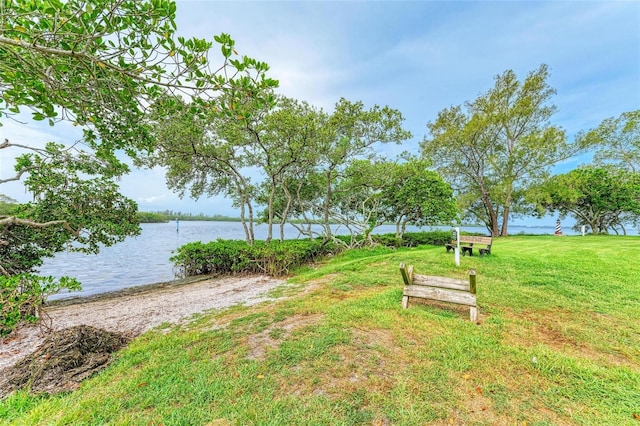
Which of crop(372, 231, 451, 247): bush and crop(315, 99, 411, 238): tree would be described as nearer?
crop(315, 99, 411, 238): tree

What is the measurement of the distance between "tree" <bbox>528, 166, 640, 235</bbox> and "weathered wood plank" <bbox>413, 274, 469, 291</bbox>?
65.4 feet

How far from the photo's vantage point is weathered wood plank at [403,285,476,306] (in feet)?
14.0

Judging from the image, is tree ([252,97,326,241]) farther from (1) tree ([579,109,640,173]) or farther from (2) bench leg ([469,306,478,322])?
(1) tree ([579,109,640,173])

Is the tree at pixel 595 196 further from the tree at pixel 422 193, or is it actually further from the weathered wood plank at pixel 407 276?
the weathered wood plank at pixel 407 276

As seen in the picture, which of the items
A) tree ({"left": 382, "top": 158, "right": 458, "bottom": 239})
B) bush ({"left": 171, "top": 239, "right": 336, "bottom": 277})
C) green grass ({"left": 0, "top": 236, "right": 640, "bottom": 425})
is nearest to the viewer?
green grass ({"left": 0, "top": 236, "right": 640, "bottom": 425})

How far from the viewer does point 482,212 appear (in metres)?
24.6

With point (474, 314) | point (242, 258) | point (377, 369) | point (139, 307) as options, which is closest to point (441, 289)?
point (474, 314)

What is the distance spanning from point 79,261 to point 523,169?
31717mm

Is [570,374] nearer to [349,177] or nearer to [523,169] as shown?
[349,177]

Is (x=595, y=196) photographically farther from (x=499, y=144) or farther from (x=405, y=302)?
(x=405, y=302)

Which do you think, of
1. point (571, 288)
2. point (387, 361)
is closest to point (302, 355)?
point (387, 361)

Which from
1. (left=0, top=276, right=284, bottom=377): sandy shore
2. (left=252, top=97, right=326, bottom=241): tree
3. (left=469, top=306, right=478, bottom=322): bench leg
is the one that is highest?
(left=252, top=97, right=326, bottom=241): tree

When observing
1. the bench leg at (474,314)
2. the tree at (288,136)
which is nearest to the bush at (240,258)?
the tree at (288,136)

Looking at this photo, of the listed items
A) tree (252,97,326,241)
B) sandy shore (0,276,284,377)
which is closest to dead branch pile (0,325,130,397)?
sandy shore (0,276,284,377)
